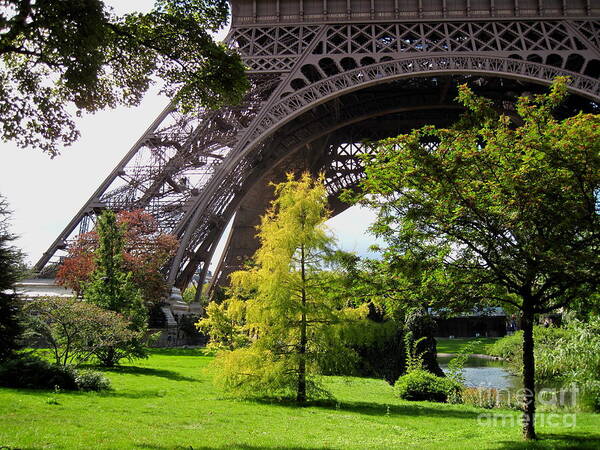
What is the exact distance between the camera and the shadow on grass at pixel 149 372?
15602mm

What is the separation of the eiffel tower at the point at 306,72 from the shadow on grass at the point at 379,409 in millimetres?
13456

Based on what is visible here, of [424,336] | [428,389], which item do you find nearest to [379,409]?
[428,389]

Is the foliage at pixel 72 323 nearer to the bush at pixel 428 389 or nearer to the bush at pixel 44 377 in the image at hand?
the bush at pixel 44 377

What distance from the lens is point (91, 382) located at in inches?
486

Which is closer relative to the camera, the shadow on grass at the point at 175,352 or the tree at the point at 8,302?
the tree at the point at 8,302

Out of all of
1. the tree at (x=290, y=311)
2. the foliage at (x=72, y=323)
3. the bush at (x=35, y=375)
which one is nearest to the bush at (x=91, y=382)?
the bush at (x=35, y=375)

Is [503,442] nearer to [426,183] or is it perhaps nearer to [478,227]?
[478,227]

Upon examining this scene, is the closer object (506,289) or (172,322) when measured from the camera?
(506,289)

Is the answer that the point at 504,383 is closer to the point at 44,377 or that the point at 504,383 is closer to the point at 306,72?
the point at 44,377

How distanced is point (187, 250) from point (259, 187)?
43.3 ft

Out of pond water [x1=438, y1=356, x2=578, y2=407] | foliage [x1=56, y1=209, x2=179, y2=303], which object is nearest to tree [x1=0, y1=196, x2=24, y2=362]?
foliage [x1=56, y1=209, x2=179, y2=303]

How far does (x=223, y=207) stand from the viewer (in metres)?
29.4

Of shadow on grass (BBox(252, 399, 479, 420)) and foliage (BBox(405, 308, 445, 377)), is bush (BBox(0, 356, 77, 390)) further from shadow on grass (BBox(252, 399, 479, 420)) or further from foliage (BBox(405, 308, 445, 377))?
foliage (BBox(405, 308, 445, 377))

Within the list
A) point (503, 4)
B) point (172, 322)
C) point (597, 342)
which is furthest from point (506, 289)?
point (503, 4)
